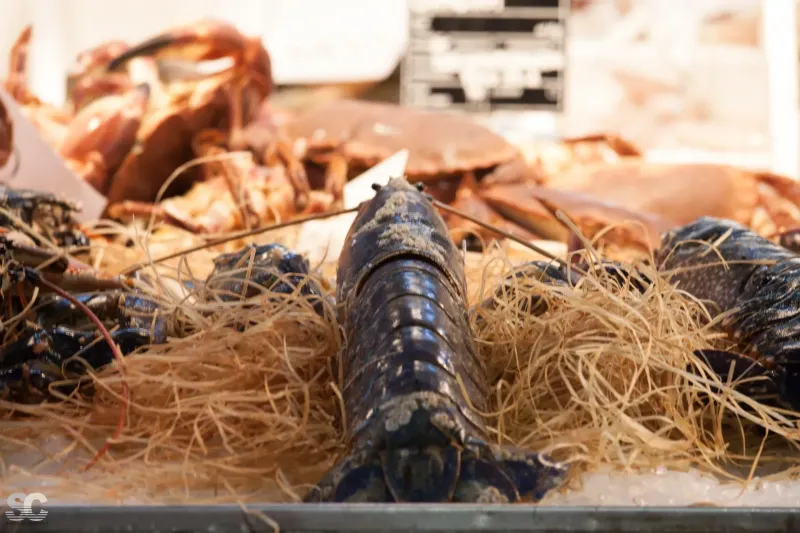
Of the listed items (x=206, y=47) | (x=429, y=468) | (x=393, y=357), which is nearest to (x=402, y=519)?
(x=429, y=468)

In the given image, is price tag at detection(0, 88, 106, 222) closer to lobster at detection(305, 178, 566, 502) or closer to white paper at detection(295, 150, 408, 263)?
white paper at detection(295, 150, 408, 263)

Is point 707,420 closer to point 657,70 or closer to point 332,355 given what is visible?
point 332,355

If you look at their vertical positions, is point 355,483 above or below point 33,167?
below

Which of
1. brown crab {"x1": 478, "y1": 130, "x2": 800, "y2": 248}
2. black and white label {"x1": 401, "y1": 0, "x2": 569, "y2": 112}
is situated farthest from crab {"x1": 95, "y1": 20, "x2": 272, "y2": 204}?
brown crab {"x1": 478, "y1": 130, "x2": 800, "y2": 248}

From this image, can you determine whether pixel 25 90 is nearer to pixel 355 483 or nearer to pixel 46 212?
pixel 46 212

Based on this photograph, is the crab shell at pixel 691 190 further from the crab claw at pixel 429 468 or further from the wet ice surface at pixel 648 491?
the crab claw at pixel 429 468
